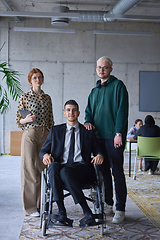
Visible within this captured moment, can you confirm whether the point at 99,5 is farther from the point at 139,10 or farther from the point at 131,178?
the point at 131,178

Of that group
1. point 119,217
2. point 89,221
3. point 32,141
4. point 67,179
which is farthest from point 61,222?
point 32,141

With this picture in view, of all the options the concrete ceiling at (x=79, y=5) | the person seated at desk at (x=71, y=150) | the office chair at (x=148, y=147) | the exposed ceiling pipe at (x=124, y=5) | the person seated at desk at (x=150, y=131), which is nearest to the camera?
the person seated at desk at (x=71, y=150)

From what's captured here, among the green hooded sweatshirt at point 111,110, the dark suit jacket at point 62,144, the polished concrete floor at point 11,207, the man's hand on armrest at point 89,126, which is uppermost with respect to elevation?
the green hooded sweatshirt at point 111,110

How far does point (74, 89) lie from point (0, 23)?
3.17 m

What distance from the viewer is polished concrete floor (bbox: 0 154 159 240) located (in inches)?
119

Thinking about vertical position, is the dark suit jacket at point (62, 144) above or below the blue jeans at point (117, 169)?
above

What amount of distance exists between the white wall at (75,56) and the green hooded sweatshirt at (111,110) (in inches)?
245

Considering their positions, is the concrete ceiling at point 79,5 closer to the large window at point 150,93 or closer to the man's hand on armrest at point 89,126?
the large window at point 150,93

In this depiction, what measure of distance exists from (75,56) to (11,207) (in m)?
6.65

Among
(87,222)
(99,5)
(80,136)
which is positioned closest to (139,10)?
(99,5)

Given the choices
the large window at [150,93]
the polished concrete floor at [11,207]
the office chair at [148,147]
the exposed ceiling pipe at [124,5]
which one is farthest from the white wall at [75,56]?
the office chair at [148,147]

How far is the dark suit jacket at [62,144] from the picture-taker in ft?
10.1

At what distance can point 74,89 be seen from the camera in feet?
31.4

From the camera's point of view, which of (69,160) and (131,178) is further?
(131,178)
